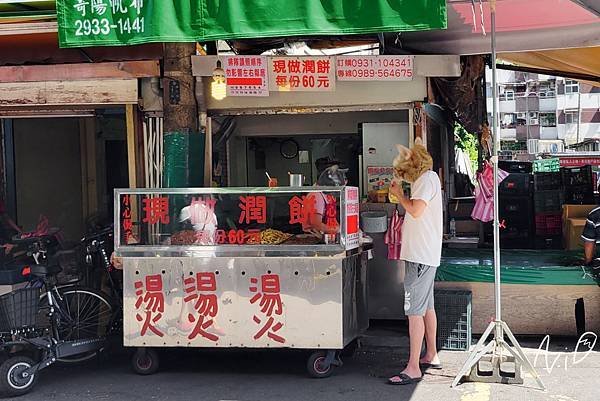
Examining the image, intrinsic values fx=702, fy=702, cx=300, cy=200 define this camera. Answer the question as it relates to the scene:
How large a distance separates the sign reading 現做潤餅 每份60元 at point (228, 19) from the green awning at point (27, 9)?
3.60 feet

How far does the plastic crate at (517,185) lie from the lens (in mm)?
11375

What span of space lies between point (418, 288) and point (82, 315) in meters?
2.91

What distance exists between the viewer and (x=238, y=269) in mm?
5594

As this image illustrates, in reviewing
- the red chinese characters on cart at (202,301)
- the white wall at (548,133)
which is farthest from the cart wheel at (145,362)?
the white wall at (548,133)

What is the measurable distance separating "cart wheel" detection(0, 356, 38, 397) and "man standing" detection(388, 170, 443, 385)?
284 cm

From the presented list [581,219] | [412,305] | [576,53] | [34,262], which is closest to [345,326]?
[412,305]

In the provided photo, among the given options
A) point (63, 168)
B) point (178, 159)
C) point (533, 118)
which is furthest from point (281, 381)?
point (533, 118)

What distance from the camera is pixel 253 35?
514 centimetres

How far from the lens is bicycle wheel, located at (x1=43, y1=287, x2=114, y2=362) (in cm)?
595

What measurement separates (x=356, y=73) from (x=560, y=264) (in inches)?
107

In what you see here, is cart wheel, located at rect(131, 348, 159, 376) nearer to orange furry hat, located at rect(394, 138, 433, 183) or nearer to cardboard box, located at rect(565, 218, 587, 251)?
orange furry hat, located at rect(394, 138, 433, 183)

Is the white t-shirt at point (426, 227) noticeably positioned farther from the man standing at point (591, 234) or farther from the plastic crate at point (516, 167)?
the plastic crate at point (516, 167)

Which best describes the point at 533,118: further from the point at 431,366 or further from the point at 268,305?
the point at 268,305

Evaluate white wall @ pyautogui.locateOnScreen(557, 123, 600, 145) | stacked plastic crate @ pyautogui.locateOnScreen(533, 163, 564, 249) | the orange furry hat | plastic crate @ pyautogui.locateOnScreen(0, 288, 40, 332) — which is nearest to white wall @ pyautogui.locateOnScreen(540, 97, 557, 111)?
white wall @ pyautogui.locateOnScreen(557, 123, 600, 145)
